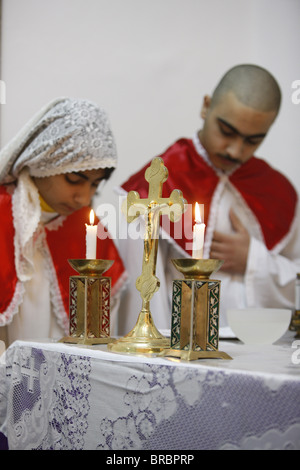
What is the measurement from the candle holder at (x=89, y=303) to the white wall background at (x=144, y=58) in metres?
1.10

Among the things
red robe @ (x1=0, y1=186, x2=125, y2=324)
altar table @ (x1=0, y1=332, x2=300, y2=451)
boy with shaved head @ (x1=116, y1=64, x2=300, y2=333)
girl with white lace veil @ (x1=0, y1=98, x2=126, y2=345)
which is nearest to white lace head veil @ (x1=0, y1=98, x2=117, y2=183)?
girl with white lace veil @ (x1=0, y1=98, x2=126, y2=345)

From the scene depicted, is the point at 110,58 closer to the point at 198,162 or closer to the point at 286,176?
the point at 198,162

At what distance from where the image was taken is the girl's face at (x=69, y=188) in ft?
5.99

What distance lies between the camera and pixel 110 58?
7.58 feet

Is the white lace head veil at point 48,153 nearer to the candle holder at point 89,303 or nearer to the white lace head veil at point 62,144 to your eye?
the white lace head veil at point 62,144

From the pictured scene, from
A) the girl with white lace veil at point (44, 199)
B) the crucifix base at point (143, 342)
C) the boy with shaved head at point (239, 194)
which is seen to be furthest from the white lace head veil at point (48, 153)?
the crucifix base at point (143, 342)

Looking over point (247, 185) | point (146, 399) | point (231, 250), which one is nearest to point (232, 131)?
point (247, 185)

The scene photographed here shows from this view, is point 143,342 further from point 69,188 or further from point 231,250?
point 231,250

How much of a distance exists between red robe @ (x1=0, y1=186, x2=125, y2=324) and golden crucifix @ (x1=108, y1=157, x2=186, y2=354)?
2.11 feet

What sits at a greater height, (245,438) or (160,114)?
(160,114)

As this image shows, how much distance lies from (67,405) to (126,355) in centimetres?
15

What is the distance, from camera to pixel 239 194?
2250mm
